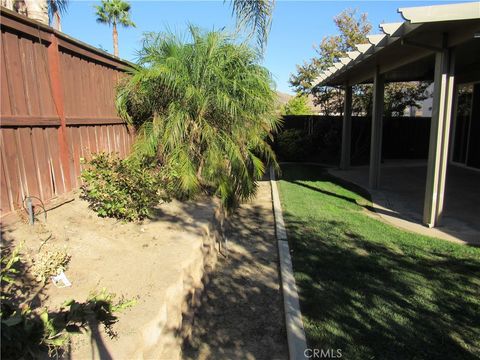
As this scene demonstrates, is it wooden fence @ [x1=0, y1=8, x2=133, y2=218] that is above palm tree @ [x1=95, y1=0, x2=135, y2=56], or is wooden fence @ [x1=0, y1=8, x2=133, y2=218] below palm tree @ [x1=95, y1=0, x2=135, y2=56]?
below

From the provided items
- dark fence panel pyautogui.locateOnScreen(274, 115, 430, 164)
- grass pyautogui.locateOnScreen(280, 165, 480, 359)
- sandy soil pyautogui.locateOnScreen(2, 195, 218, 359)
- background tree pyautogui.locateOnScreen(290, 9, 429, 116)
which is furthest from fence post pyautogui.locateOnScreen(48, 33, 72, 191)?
background tree pyautogui.locateOnScreen(290, 9, 429, 116)

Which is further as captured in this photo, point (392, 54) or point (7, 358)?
point (392, 54)

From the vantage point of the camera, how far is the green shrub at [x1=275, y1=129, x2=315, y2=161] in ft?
53.9

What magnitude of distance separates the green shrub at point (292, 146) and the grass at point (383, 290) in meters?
9.48

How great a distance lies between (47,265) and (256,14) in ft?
26.5

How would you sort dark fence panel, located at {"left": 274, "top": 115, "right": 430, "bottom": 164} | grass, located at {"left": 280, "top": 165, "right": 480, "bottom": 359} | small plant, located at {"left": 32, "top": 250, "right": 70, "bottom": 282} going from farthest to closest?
dark fence panel, located at {"left": 274, "top": 115, "right": 430, "bottom": 164} → grass, located at {"left": 280, "top": 165, "right": 480, "bottom": 359} → small plant, located at {"left": 32, "top": 250, "right": 70, "bottom": 282}

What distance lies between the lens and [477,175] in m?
11.6

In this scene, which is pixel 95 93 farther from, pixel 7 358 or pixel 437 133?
pixel 437 133

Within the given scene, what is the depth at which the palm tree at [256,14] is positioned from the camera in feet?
30.3

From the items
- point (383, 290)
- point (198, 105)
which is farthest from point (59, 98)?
point (383, 290)

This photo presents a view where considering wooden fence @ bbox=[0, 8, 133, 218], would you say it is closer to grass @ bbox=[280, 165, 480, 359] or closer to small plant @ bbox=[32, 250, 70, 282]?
small plant @ bbox=[32, 250, 70, 282]

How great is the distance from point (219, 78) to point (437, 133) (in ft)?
11.6

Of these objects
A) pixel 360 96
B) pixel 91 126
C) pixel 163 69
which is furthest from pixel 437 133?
pixel 360 96

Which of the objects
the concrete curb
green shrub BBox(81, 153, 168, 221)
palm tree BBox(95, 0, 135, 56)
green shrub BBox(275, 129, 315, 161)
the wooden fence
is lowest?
the concrete curb
